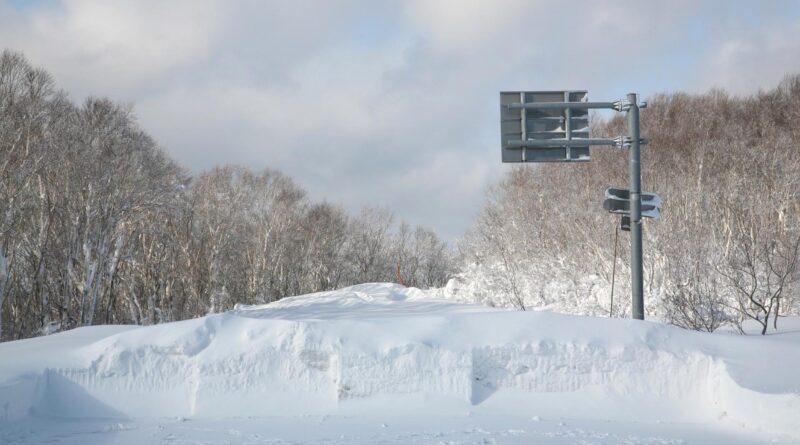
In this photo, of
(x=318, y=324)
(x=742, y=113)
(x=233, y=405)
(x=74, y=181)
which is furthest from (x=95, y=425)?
(x=742, y=113)

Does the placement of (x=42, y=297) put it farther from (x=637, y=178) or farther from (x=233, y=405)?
(x=637, y=178)

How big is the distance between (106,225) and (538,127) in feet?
63.2

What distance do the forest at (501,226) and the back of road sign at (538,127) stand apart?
3.55 metres

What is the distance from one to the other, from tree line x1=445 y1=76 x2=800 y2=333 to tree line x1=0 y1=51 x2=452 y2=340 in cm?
1356

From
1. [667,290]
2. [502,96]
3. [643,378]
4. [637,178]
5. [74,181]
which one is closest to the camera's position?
[643,378]

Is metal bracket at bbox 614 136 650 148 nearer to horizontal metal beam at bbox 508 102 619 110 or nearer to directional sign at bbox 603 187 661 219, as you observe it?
horizontal metal beam at bbox 508 102 619 110

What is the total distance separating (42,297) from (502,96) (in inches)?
877

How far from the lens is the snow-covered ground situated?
855 cm

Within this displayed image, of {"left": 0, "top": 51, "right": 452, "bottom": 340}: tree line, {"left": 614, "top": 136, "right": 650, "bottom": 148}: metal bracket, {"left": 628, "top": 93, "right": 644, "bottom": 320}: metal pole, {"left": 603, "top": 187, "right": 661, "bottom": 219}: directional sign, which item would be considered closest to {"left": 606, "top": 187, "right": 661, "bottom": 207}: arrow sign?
{"left": 603, "top": 187, "right": 661, "bottom": 219}: directional sign

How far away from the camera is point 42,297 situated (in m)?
26.2

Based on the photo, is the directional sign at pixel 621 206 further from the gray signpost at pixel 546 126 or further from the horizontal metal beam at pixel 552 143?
the horizontal metal beam at pixel 552 143

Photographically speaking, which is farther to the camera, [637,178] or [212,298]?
[212,298]

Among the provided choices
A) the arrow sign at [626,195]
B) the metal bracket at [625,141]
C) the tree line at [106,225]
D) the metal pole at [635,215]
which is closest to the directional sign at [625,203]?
the arrow sign at [626,195]

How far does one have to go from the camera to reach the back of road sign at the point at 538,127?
1127cm
